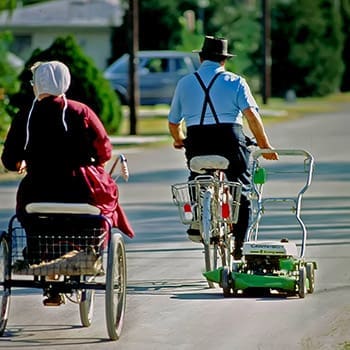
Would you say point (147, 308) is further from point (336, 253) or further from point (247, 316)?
point (336, 253)

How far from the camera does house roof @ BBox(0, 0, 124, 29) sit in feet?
215

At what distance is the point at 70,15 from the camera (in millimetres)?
67500

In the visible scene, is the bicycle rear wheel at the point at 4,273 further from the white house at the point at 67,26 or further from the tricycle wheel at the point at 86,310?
the white house at the point at 67,26

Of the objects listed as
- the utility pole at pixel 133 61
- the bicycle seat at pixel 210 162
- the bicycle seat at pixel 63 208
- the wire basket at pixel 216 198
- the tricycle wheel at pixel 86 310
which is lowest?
the utility pole at pixel 133 61

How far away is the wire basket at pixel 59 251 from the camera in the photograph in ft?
30.1

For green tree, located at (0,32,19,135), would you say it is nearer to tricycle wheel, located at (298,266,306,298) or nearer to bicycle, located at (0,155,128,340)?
tricycle wheel, located at (298,266,306,298)

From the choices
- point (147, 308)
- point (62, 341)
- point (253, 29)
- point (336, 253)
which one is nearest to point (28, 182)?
point (62, 341)

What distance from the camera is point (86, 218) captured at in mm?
9281

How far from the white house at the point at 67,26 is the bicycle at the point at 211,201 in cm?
5180

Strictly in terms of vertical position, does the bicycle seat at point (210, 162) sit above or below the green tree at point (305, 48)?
above

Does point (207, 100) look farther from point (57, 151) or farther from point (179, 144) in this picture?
point (57, 151)

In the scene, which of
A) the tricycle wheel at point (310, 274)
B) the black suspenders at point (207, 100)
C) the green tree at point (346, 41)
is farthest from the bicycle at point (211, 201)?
the green tree at point (346, 41)

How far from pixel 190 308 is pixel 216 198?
98 cm

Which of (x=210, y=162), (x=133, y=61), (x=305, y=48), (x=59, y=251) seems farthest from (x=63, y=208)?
(x=305, y=48)
